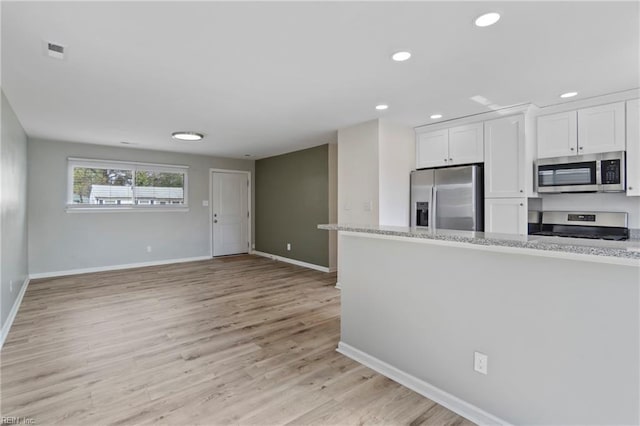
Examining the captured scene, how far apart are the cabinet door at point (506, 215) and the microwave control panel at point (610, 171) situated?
0.72 m

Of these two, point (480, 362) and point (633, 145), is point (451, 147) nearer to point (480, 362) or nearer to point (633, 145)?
point (633, 145)

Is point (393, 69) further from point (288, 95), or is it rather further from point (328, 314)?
point (328, 314)

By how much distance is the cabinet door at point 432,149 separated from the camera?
14.1ft

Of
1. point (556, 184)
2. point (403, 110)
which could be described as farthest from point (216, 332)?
point (556, 184)

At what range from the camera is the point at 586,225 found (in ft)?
11.9

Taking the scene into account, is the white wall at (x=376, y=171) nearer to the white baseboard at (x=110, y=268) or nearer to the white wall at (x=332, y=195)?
the white wall at (x=332, y=195)

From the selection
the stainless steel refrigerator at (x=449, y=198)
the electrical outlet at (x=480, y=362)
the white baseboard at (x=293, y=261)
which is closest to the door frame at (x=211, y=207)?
the white baseboard at (x=293, y=261)

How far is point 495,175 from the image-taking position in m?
3.83

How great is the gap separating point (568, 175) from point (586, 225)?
2.26ft

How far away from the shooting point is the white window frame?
568 cm

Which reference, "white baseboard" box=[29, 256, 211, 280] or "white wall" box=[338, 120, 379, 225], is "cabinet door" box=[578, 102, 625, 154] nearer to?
"white wall" box=[338, 120, 379, 225]

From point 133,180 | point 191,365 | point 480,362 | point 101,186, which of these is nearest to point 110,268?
point 101,186

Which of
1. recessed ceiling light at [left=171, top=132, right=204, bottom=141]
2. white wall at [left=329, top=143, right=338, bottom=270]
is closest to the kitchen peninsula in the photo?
white wall at [left=329, top=143, right=338, bottom=270]

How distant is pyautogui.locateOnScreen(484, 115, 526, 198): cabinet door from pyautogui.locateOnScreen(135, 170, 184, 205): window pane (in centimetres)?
596
